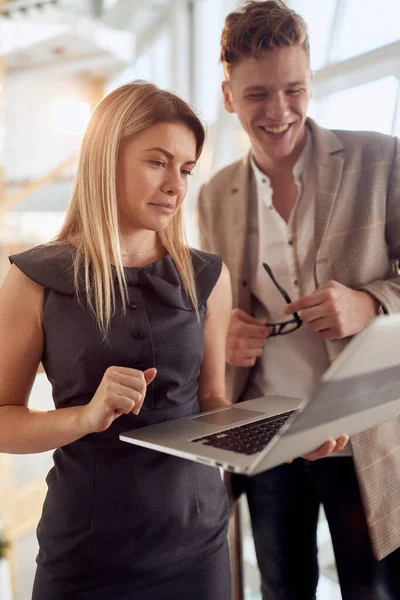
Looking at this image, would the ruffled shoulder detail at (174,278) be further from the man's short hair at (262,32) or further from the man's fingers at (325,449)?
the man's short hair at (262,32)

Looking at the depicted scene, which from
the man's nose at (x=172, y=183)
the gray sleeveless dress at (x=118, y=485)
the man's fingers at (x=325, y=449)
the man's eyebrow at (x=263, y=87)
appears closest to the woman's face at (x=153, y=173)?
the man's nose at (x=172, y=183)

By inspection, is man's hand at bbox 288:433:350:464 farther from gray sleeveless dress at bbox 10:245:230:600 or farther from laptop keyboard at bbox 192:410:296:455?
gray sleeveless dress at bbox 10:245:230:600

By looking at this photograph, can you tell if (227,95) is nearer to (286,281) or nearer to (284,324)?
(286,281)

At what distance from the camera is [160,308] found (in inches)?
45.8

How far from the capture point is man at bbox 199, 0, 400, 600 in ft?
4.57

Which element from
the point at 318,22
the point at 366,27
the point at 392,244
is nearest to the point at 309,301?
the point at 392,244

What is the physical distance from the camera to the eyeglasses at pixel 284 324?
148 cm

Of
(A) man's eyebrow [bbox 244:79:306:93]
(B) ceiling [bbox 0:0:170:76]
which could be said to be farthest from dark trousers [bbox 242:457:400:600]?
(B) ceiling [bbox 0:0:170:76]

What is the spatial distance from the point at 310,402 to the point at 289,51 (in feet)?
3.36

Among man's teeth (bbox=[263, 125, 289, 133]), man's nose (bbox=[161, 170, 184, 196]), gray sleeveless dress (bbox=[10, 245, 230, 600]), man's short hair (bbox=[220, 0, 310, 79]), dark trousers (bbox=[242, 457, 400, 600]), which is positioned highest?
man's short hair (bbox=[220, 0, 310, 79])

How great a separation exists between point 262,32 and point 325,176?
1.25 ft

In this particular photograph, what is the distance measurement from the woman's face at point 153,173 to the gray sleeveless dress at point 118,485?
127mm

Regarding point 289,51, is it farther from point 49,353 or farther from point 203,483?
point 203,483

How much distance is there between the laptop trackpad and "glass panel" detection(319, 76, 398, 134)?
59.6 inches
